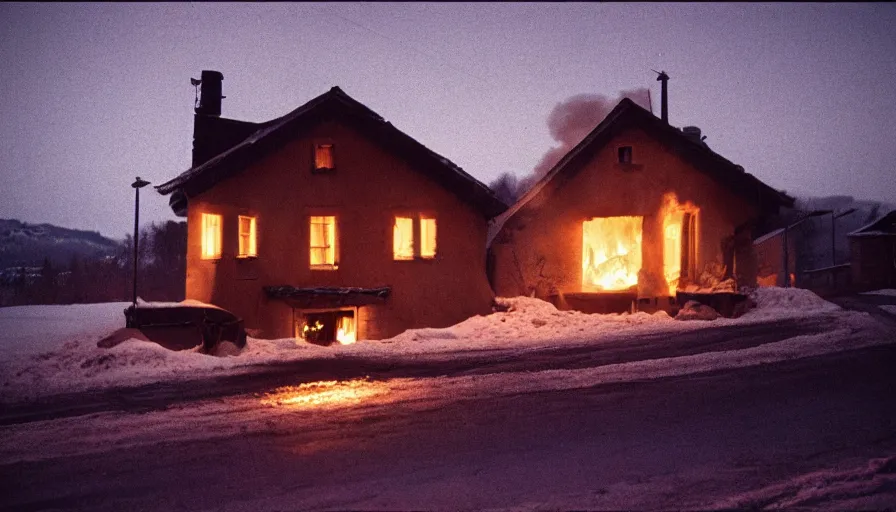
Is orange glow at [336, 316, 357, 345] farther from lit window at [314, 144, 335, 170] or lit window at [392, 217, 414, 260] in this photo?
lit window at [314, 144, 335, 170]

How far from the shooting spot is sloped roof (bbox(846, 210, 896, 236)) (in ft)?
127

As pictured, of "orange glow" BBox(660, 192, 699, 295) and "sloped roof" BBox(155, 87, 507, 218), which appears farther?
"orange glow" BBox(660, 192, 699, 295)

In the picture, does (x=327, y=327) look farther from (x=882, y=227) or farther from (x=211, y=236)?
(x=882, y=227)

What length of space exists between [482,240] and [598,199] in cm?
439

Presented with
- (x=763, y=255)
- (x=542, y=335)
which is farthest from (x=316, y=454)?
(x=763, y=255)

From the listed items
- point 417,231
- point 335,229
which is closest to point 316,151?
point 335,229

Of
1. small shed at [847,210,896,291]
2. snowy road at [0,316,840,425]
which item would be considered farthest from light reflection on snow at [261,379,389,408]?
small shed at [847,210,896,291]

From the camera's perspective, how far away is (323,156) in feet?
62.7

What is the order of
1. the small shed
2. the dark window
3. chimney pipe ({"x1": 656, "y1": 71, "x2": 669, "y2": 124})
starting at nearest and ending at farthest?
the dark window
chimney pipe ({"x1": 656, "y1": 71, "x2": 669, "y2": 124})
the small shed

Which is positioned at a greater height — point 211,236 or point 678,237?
point 678,237

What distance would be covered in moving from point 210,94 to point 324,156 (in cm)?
573

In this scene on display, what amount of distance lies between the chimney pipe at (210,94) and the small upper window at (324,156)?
483cm

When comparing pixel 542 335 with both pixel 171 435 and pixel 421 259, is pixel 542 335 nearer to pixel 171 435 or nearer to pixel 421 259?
pixel 421 259

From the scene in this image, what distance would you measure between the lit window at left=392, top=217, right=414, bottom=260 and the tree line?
1407 inches
